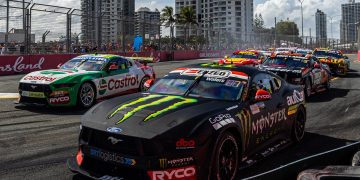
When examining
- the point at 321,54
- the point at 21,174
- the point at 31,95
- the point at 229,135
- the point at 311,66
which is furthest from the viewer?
the point at 321,54

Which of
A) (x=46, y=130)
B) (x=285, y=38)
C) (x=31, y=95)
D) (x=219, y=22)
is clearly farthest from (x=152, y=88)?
(x=219, y=22)

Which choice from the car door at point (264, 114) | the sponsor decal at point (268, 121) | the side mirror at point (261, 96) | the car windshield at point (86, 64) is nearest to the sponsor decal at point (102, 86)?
the car windshield at point (86, 64)

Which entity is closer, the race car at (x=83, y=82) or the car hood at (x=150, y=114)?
the car hood at (x=150, y=114)

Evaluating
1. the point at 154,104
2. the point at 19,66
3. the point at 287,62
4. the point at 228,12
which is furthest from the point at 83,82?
the point at 228,12

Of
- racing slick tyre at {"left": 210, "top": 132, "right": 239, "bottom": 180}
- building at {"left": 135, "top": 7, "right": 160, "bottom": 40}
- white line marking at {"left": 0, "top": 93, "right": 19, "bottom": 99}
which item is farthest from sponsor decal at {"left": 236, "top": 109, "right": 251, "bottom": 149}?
building at {"left": 135, "top": 7, "right": 160, "bottom": 40}

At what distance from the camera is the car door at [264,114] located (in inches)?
213

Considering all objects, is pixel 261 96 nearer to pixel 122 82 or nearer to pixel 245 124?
pixel 245 124

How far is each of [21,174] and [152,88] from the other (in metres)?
2.14

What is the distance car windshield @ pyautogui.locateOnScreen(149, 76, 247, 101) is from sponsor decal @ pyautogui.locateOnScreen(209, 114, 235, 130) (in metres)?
0.60

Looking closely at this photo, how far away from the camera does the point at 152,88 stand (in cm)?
591

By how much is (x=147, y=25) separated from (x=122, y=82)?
2014cm

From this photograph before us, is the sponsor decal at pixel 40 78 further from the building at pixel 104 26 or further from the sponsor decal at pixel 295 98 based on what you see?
the building at pixel 104 26

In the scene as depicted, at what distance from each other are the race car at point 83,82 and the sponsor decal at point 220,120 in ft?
19.6

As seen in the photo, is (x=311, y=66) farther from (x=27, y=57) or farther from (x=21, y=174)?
(x=27, y=57)
